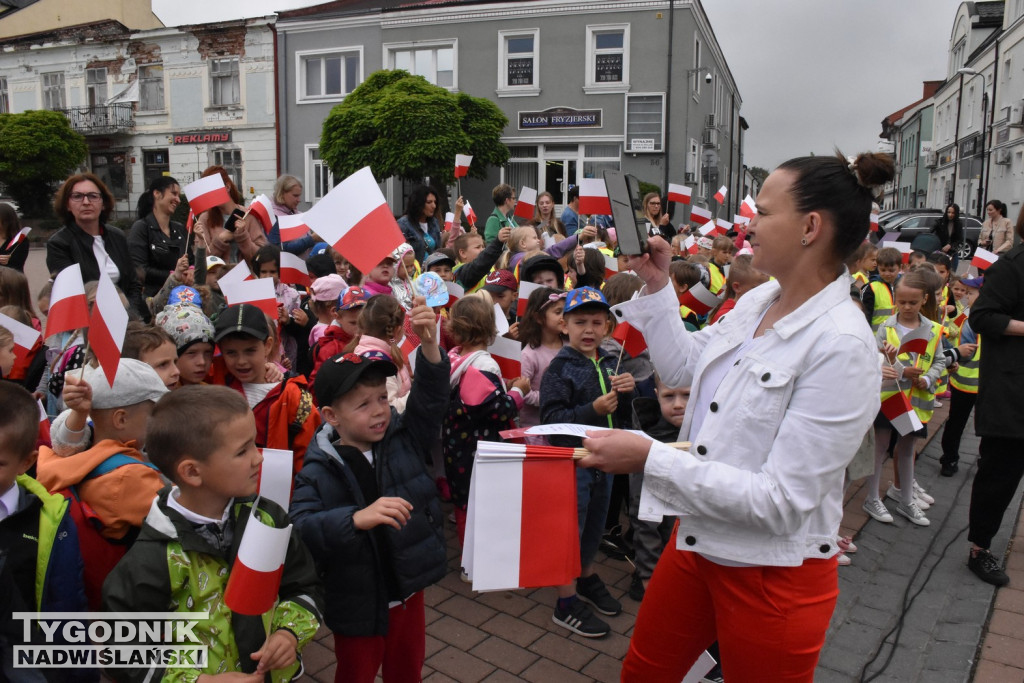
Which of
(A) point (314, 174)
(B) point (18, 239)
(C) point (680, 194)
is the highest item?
(A) point (314, 174)

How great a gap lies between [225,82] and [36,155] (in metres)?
8.65

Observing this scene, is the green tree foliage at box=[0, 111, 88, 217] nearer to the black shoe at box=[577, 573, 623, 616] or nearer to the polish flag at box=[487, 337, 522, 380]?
the polish flag at box=[487, 337, 522, 380]

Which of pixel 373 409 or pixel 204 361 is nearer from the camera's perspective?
pixel 373 409

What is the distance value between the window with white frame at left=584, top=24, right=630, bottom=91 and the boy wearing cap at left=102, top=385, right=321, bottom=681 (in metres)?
24.9

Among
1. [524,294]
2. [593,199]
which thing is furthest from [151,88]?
[524,294]

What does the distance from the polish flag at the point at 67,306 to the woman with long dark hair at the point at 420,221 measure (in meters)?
4.82

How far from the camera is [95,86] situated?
31703 millimetres

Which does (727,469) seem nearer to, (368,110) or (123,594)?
(123,594)

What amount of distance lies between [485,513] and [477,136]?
76.0 feet

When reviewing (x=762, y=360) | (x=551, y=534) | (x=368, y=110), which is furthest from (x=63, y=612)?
(x=368, y=110)

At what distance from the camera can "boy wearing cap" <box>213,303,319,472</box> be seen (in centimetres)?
341

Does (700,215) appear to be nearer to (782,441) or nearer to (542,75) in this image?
(782,441)

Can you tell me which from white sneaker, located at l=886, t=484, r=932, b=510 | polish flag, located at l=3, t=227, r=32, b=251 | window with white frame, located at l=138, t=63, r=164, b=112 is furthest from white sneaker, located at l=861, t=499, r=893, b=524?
window with white frame, located at l=138, t=63, r=164, b=112

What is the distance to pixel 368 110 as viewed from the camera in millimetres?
23469
